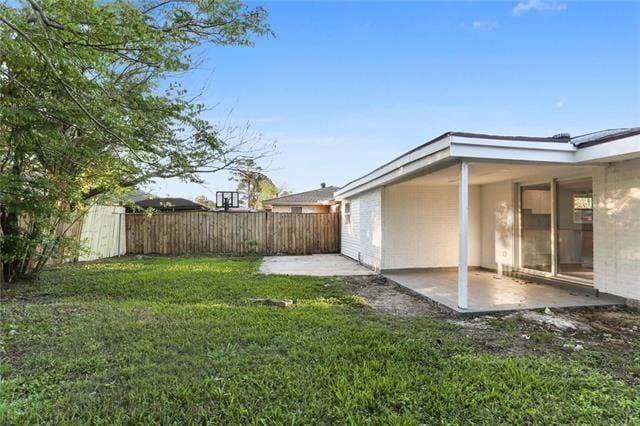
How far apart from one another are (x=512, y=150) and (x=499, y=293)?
2634 mm

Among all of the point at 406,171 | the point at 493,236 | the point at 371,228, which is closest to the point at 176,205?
the point at 371,228

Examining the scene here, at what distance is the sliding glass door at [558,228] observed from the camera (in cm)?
629

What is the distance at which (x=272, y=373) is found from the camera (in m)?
2.81

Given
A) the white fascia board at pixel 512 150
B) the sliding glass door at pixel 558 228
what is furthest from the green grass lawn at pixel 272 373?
the sliding glass door at pixel 558 228

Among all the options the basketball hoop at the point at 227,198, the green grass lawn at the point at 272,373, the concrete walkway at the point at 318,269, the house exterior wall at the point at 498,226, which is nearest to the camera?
the green grass lawn at the point at 272,373

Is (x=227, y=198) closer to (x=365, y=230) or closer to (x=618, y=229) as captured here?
(x=365, y=230)

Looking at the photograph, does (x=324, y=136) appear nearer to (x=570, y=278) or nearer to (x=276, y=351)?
(x=570, y=278)

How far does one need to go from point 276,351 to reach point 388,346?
1.11 metres

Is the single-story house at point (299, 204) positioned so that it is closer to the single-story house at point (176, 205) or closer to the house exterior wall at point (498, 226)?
the single-story house at point (176, 205)

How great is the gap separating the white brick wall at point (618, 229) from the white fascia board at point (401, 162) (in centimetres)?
302

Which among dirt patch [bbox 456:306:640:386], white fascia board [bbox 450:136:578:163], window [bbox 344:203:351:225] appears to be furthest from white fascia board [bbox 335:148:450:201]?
dirt patch [bbox 456:306:640:386]

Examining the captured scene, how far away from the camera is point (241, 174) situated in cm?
786

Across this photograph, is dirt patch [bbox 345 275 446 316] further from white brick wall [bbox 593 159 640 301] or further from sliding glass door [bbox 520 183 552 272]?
sliding glass door [bbox 520 183 552 272]

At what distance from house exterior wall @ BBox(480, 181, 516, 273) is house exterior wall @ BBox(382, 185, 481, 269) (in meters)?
0.27
